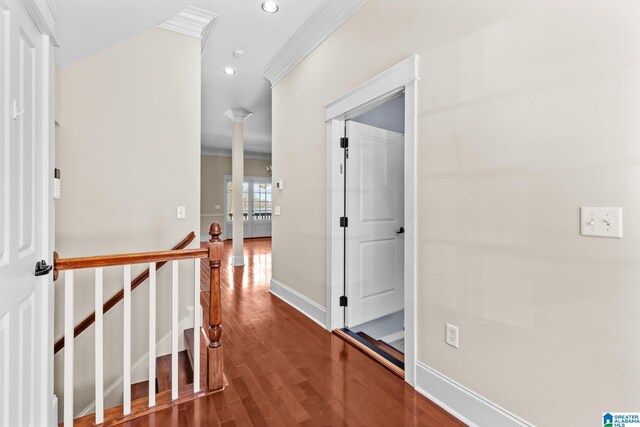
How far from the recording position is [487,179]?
1475mm

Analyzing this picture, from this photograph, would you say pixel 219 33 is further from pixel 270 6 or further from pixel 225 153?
pixel 225 153

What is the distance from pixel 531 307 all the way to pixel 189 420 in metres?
1.88

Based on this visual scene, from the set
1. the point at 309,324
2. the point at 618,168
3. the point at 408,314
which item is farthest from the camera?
the point at 309,324

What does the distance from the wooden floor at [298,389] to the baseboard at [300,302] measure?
110 millimetres

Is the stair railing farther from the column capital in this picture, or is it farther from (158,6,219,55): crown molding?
the column capital

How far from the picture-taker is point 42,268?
1320 millimetres


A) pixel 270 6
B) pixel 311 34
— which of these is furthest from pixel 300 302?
pixel 270 6

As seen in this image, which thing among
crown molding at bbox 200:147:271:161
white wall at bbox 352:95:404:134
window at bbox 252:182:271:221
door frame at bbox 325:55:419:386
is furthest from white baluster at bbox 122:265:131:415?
window at bbox 252:182:271:221

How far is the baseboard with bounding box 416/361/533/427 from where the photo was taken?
1.40m

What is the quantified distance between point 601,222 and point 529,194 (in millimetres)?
274

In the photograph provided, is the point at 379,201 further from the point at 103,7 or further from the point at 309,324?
the point at 103,7

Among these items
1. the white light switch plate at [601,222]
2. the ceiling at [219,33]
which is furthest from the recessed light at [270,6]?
the white light switch plate at [601,222]

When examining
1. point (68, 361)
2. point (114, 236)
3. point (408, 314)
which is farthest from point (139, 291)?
point (408, 314)

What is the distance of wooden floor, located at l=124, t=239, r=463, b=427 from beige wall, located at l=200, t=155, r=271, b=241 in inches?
278
